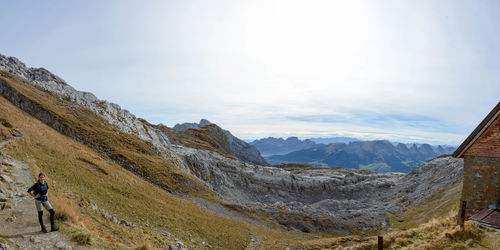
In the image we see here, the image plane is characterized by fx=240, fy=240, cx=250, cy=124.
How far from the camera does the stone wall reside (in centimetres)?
1870

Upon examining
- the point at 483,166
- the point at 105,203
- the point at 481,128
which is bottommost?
the point at 105,203

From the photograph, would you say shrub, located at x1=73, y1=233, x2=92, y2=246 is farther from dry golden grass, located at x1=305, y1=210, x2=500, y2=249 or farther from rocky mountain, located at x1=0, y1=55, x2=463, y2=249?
dry golden grass, located at x1=305, y1=210, x2=500, y2=249

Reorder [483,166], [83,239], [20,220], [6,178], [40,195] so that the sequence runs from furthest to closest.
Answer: [483,166], [6,178], [20,220], [40,195], [83,239]

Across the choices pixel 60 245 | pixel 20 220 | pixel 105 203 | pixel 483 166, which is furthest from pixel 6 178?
pixel 483 166

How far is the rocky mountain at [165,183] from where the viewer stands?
2527cm

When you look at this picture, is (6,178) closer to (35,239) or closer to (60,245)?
(35,239)

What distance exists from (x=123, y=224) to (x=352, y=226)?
184ft

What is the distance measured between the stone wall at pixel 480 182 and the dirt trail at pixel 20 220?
27828 mm

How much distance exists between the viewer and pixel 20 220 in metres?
13.9

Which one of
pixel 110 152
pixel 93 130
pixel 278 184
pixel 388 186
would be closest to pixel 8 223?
pixel 110 152

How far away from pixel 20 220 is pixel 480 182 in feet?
105

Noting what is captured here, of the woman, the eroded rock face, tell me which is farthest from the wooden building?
the eroded rock face

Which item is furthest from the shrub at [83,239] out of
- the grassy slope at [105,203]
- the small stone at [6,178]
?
the small stone at [6,178]

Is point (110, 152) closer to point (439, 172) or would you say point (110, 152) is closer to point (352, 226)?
point (352, 226)
